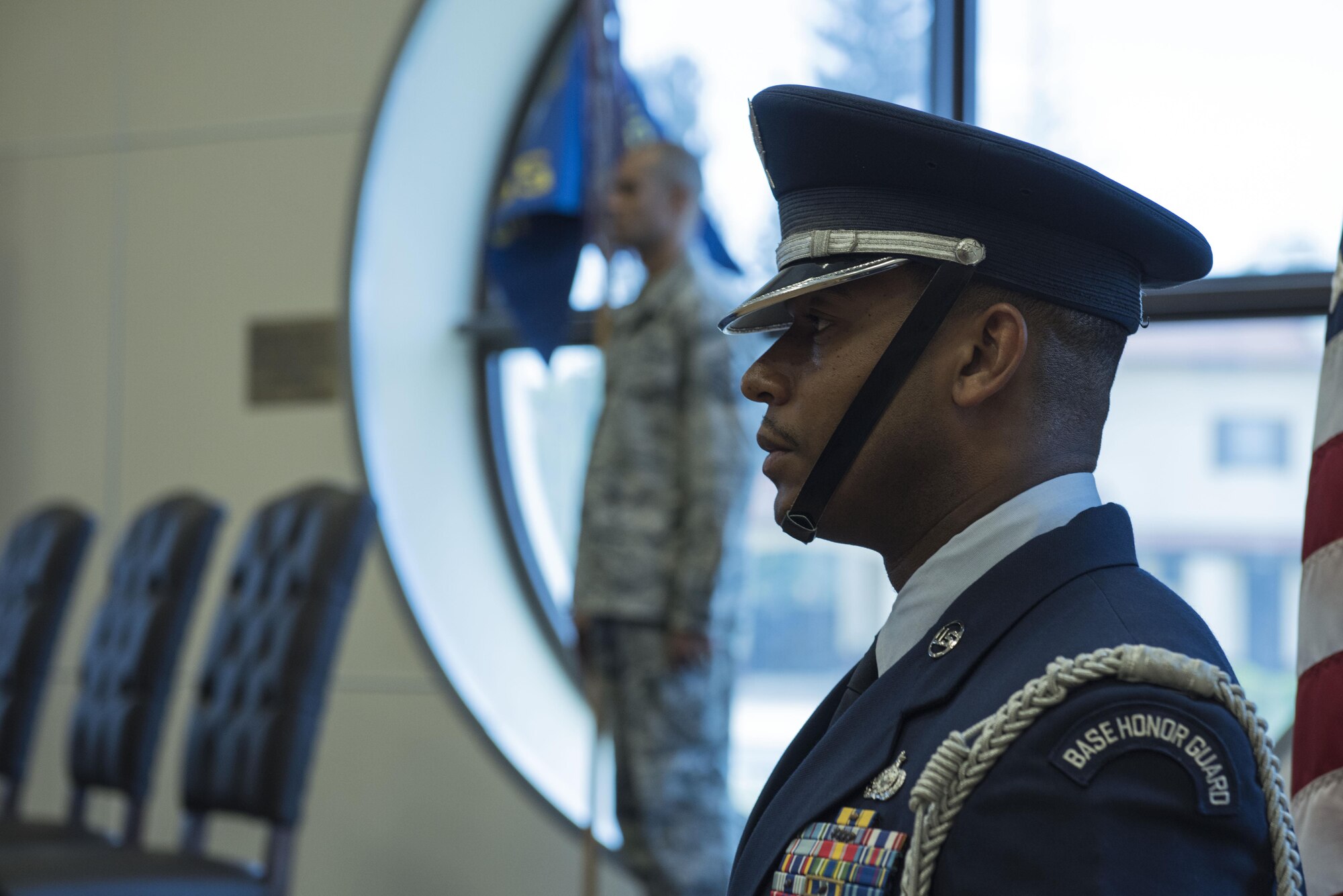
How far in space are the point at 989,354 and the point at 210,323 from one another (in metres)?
3.18

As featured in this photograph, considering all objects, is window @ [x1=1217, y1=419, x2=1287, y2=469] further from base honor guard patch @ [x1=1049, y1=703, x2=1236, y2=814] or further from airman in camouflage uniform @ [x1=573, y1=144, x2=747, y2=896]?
base honor guard patch @ [x1=1049, y1=703, x2=1236, y2=814]

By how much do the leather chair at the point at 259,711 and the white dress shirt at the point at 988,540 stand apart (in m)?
1.50

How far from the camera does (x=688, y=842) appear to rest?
2549mm

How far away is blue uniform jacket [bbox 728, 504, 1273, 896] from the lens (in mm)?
679

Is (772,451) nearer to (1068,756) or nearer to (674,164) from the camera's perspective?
(1068,756)

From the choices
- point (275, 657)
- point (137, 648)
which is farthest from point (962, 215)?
point (137, 648)

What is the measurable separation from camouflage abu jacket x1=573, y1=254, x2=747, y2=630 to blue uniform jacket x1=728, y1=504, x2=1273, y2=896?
5.20ft

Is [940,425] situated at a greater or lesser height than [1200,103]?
lesser

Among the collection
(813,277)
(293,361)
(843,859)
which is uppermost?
(293,361)

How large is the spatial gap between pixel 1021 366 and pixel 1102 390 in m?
0.08

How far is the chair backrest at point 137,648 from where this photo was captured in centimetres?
248

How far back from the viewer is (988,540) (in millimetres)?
890

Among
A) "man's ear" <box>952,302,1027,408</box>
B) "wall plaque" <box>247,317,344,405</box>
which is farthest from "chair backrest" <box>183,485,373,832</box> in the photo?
"man's ear" <box>952,302,1027,408</box>

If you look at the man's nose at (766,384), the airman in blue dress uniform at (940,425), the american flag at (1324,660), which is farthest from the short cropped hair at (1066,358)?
the american flag at (1324,660)
